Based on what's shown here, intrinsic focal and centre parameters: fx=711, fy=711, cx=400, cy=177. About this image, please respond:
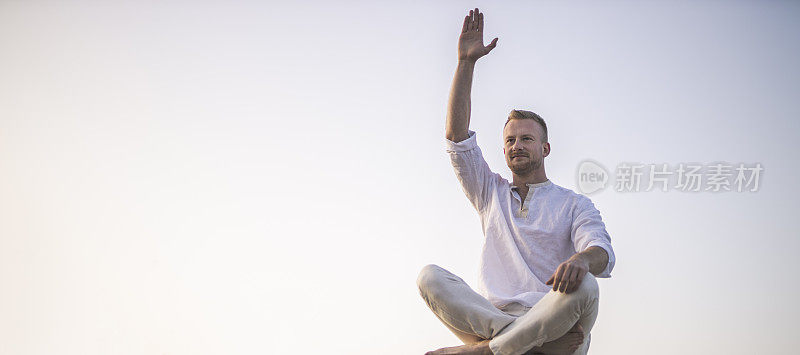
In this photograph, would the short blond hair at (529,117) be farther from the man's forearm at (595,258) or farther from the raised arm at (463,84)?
the man's forearm at (595,258)

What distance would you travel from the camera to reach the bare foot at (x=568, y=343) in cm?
374

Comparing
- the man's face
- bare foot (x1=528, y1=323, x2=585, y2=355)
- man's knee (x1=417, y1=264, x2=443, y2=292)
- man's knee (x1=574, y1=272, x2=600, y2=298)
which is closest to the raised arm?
the man's face

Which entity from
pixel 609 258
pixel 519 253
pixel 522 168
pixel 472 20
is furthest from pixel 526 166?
pixel 472 20

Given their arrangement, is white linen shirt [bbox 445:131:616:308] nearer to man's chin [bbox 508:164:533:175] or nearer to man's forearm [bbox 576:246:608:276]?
man's chin [bbox 508:164:533:175]

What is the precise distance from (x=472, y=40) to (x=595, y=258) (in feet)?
5.21

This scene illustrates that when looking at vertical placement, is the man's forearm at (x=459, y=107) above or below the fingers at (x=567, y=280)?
above

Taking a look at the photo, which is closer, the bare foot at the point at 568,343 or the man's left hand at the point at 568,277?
the man's left hand at the point at 568,277

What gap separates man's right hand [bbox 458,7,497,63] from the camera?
14.5 feet

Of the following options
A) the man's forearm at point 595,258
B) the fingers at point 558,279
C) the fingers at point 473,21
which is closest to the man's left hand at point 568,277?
the fingers at point 558,279

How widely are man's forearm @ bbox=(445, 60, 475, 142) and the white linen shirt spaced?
55 millimetres

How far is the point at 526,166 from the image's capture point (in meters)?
4.46

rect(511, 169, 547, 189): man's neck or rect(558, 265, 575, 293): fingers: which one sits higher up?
rect(511, 169, 547, 189): man's neck

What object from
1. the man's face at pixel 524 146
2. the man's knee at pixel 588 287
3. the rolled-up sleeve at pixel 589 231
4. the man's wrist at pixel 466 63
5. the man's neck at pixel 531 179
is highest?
the man's wrist at pixel 466 63

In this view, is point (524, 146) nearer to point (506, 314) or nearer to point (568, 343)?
point (506, 314)
